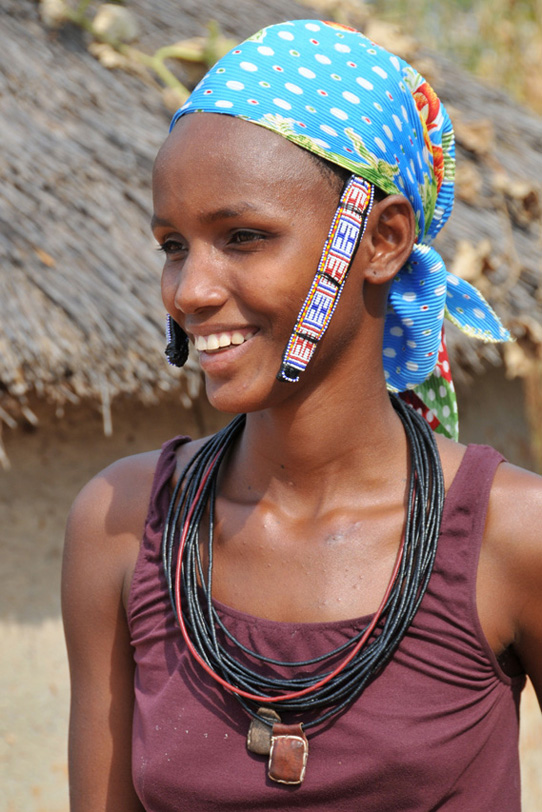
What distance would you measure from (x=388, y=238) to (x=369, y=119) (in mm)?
199

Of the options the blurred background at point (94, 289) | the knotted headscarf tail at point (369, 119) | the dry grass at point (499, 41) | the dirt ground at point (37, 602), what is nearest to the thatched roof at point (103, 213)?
the blurred background at point (94, 289)

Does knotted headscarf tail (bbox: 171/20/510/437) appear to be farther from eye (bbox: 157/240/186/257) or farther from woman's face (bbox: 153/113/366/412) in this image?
eye (bbox: 157/240/186/257)

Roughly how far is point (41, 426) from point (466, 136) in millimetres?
2633

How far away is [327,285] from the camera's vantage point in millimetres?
1487

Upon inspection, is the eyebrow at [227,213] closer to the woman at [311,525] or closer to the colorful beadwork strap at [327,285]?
the woman at [311,525]

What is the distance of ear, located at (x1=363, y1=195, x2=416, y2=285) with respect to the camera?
5.14 ft

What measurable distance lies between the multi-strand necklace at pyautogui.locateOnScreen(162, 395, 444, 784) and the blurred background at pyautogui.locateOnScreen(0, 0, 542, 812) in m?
1.66

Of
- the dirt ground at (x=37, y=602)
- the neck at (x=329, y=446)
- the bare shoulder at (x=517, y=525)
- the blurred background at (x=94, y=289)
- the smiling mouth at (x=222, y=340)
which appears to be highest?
the smiling mouth at (x=222, y=340)

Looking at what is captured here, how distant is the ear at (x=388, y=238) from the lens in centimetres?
157

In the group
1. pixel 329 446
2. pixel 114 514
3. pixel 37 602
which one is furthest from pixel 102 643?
pixel 37 602

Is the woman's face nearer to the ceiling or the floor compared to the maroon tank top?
nearer to the ceiling

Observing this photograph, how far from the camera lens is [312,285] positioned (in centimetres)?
148

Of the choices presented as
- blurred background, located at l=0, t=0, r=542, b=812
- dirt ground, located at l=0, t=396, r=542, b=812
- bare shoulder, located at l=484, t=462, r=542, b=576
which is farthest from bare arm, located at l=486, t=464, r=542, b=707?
dirt ground, located at l=0, t=396, r=542, b=812

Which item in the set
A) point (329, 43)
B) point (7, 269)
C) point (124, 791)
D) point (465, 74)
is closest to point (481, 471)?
point (329, 43)
